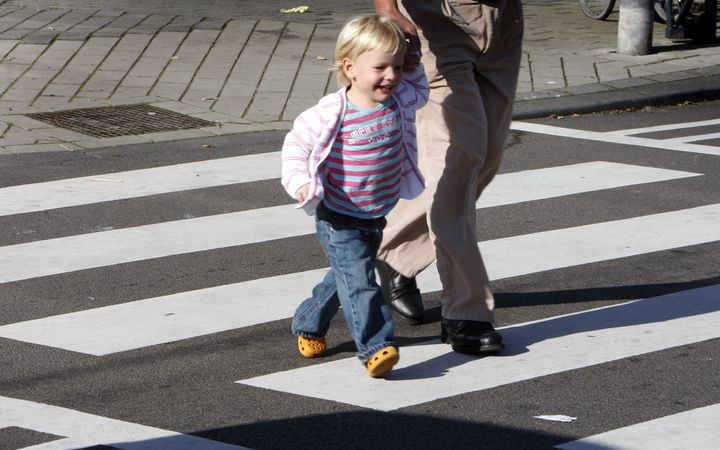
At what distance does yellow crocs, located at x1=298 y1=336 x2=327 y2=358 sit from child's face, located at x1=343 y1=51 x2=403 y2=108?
34.5 inches

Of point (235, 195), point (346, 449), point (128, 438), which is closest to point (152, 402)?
point (128, 438)

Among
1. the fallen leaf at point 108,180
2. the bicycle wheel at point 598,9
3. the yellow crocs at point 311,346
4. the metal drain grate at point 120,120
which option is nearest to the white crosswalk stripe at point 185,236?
the fallen leaf at point 108,180

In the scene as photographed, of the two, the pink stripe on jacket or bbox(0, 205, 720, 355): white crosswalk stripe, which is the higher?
the pink stripe on jacket

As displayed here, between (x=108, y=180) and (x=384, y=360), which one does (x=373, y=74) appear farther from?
(x=108, y=180)

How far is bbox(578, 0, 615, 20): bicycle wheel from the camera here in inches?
569

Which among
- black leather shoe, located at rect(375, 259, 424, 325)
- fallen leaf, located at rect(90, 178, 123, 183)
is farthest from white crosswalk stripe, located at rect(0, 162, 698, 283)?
black leather shoe, located at rect(375, 259, 424, 325)

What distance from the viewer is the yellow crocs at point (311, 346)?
191 inches

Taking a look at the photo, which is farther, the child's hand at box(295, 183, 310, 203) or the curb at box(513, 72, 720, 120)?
the curb at box(513, 72, 720, 120)

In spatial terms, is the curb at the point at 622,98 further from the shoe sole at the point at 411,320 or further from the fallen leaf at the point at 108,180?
the shoe sole at the point at 411,320

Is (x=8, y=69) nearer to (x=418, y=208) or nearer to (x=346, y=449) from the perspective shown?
(x=418, y=208)

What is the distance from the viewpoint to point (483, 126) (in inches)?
192

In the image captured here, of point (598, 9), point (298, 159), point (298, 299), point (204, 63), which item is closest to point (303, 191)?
point (298, 159)

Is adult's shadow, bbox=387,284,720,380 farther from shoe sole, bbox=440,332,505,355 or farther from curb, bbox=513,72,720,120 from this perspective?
curb, bbox=513,72,720,120

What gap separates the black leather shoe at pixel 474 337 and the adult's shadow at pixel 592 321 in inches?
1.5
